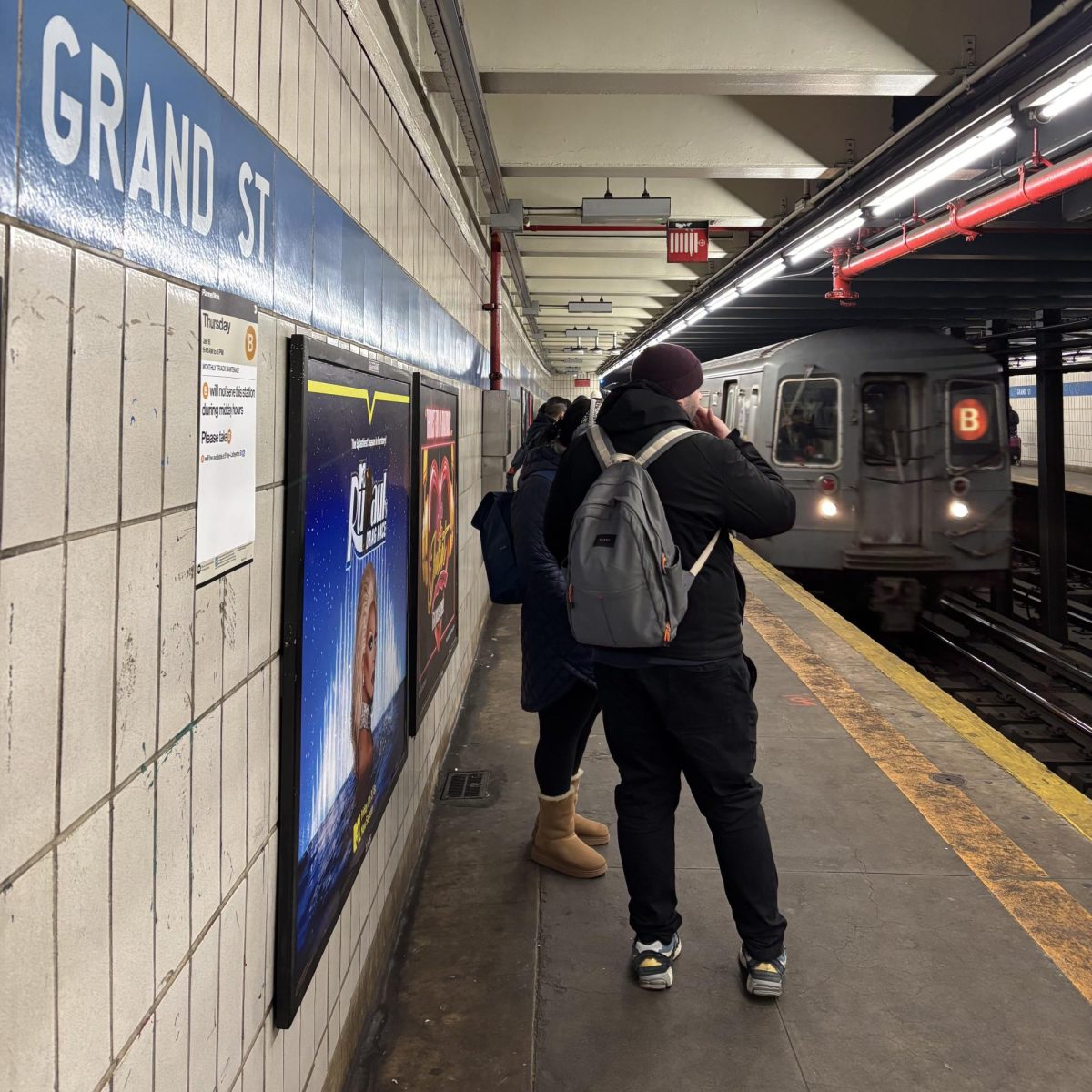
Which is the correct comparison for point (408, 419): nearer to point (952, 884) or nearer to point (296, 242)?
point (296, 242)

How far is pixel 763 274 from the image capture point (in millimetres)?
7965

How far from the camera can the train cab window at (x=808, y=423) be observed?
9.38 meters

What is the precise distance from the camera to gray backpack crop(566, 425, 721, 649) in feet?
8.49

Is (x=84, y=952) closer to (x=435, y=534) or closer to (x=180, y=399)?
(x=180, y=399)

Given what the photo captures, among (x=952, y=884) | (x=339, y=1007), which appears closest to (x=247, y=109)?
(x=339, y=1007)

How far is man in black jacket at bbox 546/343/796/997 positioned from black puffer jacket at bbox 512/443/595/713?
41 cm

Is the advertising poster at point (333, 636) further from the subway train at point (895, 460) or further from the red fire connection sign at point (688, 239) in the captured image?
the subway train at point (895, 460)

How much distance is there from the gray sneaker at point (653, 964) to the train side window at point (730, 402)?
8.78m

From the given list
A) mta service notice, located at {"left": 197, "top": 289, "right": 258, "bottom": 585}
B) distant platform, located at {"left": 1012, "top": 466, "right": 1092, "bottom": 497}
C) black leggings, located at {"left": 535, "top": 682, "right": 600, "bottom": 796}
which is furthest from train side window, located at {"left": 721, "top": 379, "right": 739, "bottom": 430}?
mta service notice, located at {"left": 197, "top": 289, "right": 258, "bottom": 585}

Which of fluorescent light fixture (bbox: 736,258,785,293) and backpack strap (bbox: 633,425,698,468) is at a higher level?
fluorescent light fixture (bbox: 736,258,785,293)

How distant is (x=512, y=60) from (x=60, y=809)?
4.14 meters

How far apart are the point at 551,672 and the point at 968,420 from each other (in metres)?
7.52

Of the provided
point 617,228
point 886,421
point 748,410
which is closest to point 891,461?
point 886,421

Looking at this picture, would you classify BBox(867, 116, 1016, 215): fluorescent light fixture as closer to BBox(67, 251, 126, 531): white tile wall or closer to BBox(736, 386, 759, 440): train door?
BBox(67, 251, 126, 531): white tile wall
